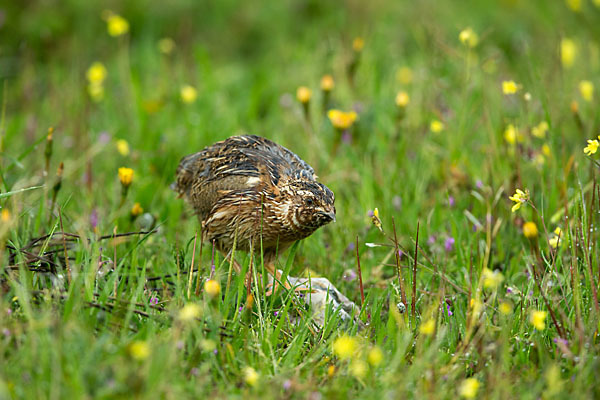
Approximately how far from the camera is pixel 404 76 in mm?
7668

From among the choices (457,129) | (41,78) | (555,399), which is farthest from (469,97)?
(41,78)

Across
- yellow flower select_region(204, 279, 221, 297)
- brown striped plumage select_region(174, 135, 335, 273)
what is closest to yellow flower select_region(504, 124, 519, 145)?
brown striped plumage select_region(174, 135, 335, 273)

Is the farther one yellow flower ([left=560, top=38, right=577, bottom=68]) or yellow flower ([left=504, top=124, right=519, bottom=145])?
yellow flower ([left=560, top=38, right=577, bottom=68])

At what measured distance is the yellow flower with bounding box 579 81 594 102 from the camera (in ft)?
21.4

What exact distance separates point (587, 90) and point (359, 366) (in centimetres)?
437

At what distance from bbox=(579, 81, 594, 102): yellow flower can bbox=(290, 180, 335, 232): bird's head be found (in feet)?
10.8

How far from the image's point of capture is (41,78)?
26.7 ft

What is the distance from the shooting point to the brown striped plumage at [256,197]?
171 inches

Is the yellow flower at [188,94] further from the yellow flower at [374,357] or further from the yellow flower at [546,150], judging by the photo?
the yellow flower at [374,357]

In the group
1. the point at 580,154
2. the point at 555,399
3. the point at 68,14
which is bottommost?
the point at 555,399

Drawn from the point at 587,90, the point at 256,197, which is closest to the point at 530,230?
the point at 256,197

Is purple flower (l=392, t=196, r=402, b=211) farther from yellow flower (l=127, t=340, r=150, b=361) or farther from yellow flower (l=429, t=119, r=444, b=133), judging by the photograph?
yellow flower (l=127, t=340, r=150, b=361)

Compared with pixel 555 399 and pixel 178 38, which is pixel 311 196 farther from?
pixel 178 38

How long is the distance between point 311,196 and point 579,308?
1.56 metres
